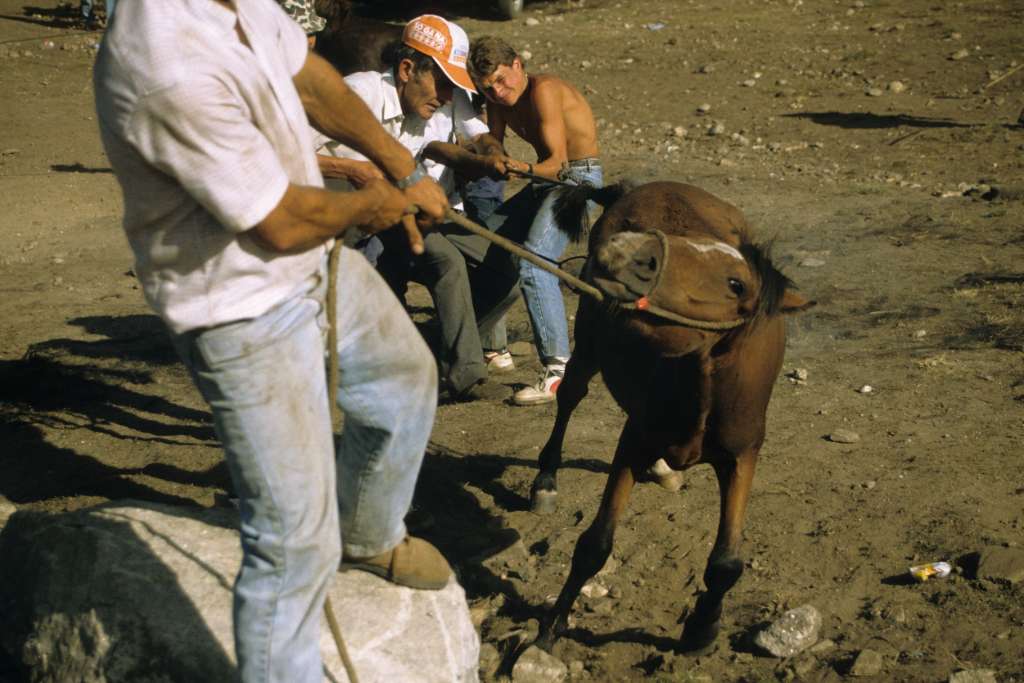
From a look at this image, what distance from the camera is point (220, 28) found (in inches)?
97.0

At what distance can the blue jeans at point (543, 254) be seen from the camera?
20.1ft

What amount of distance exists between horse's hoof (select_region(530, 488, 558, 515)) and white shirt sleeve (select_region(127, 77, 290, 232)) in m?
3.06

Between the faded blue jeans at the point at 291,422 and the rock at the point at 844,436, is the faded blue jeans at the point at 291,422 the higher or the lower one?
the higher one

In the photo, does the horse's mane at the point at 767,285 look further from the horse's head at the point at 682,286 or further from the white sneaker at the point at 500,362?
the white sneaker at the point at 500,362

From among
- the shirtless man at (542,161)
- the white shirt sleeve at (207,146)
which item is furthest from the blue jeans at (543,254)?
the white shirt sleeve at (207,146)

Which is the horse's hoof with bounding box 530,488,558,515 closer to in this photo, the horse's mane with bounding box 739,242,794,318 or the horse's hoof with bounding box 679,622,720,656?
the horse's hoof with bounding box 679,622,720,656

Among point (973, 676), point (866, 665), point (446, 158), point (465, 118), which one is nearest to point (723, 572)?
point (866, 665)

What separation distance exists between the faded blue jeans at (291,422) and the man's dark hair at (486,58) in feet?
10.8

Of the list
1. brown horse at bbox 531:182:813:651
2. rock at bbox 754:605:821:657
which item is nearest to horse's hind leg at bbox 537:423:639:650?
brown horse at bbox 531:182:813:651

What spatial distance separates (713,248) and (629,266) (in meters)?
0.41

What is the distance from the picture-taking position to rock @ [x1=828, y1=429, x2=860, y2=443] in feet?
18.3

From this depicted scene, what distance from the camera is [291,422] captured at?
2.62 m

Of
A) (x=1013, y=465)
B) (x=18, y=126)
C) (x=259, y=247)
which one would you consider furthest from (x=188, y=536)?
(x=18, y=126)

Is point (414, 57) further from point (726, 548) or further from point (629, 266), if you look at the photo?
point (726, 548)
